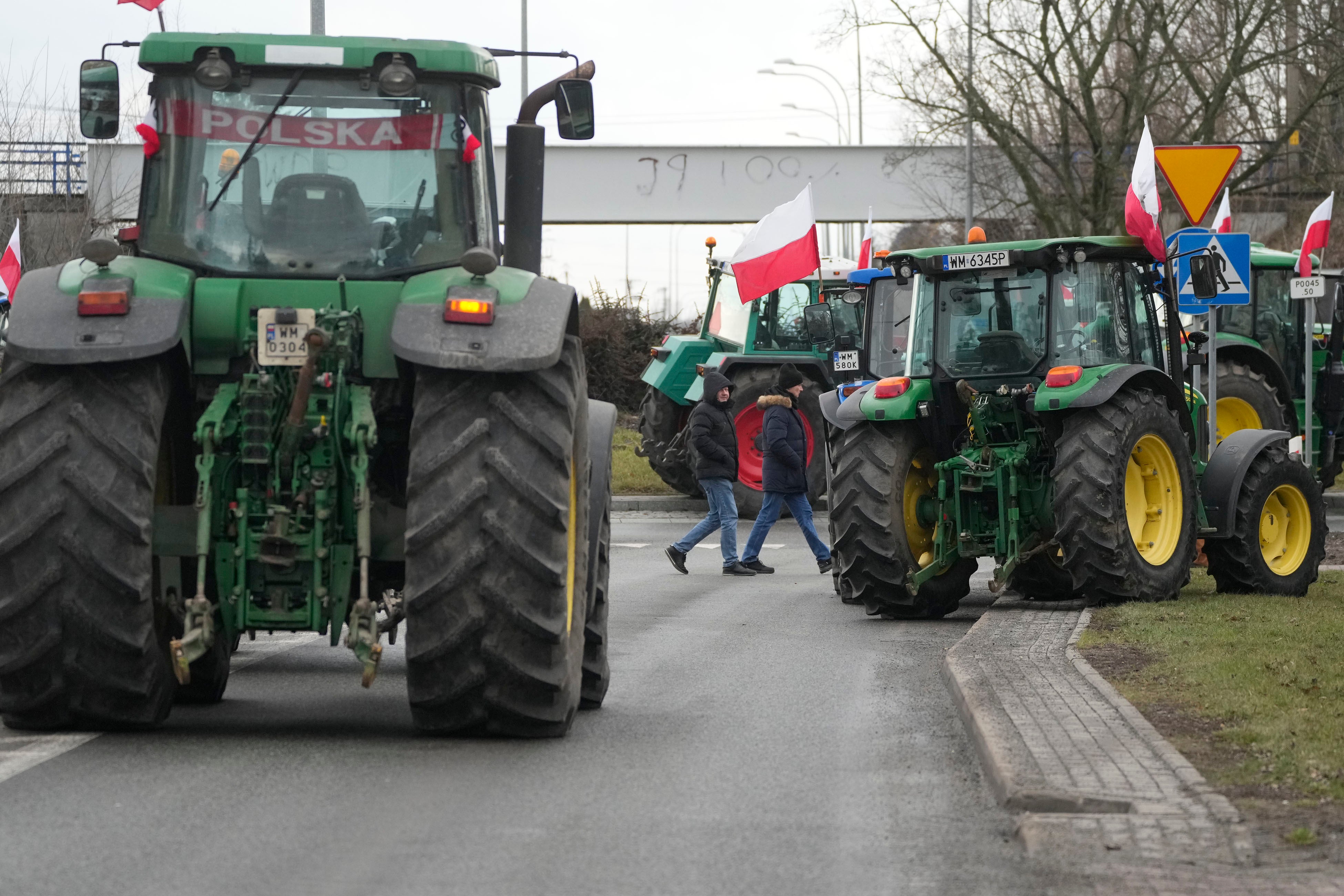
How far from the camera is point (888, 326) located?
58.9 feet

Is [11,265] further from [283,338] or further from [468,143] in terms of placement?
[283,338]

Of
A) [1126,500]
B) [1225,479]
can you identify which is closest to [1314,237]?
[1225,479]

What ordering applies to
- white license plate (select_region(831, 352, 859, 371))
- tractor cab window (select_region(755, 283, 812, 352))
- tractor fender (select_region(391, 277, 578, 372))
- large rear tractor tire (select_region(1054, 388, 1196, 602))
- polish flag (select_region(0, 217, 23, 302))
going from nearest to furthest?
1. tractor fender (select_region(391, 277, 578, 372))
2. large rear tractor tire (select_region(1054, 388, 1196, 602))
3. white license plate (select_region(831, 352, 859, 371))
4. polish flag (select_region(0, 217, 23, 302))
5. tractor cab window (select_region(755, 283, 812, 352))

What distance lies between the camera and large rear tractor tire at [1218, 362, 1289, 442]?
65.0ft

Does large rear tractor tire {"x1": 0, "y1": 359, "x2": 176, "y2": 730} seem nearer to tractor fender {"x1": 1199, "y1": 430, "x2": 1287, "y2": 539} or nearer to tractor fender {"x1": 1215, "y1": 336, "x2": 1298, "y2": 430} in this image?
tractor fender {"x1": 1199, "y1": 430, "x2": 1287, "y2": 539}

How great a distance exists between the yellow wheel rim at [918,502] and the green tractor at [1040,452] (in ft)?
0.05

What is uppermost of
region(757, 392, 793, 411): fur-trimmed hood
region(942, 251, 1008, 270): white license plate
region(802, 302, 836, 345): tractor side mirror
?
region(942, 251, 1008, 270): white license plate

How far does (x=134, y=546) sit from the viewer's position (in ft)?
21.9

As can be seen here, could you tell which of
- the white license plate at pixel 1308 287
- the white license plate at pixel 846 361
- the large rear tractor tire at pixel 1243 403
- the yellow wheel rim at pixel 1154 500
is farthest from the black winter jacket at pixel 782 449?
the white license plate at pixel 1308 287

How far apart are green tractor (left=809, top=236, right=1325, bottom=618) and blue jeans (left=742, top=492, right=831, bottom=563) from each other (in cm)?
354

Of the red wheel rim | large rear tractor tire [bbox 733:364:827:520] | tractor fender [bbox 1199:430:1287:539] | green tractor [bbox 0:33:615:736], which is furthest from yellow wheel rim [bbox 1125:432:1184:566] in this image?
the red wheel rim

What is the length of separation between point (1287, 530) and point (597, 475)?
758 cm

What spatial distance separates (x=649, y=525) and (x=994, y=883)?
17822 millimetres

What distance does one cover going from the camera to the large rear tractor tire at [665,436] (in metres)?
23.5
